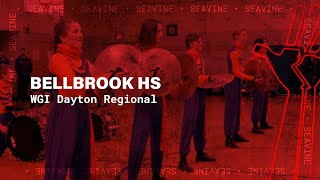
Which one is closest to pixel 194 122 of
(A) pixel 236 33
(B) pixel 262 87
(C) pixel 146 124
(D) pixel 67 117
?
(C) pixel 146 124

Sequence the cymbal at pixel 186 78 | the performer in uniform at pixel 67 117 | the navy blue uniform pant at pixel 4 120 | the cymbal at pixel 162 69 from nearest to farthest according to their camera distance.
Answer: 1. the performer in uniform at pixel 67 117
2. the cymbal at pixel 162 69
3. the cymbal at pixel 186 78
4. the navy blue uniform pant at pixel 4 120

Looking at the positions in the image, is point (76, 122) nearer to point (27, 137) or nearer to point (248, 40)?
point (27, 137)

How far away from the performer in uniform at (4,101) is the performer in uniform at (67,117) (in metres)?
0.45

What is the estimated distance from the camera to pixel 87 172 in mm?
2383

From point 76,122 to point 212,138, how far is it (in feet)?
2.95

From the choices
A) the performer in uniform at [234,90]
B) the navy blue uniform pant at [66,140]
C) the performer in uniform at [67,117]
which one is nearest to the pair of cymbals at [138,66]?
the performer in uniform at [67,117]

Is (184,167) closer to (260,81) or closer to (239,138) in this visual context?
(239,138)

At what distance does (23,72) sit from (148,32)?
0.78m

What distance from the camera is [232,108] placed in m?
2.70

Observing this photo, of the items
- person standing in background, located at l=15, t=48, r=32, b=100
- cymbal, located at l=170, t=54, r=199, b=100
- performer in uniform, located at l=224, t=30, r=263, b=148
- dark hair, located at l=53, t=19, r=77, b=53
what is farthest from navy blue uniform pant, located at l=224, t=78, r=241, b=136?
person standing in background, located at l=15, t=48, r=32, b=100

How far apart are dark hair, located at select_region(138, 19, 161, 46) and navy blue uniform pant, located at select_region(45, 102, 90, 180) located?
1.68 feet

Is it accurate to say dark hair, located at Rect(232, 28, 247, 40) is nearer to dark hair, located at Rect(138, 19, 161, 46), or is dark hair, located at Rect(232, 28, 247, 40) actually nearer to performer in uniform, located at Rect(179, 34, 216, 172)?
performer in uniform, located at Rect(179, 34, 216, 172)

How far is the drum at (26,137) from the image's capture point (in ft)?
8.25

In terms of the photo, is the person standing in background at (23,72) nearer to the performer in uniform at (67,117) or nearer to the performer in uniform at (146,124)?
the performer in uniform at (67,117)
